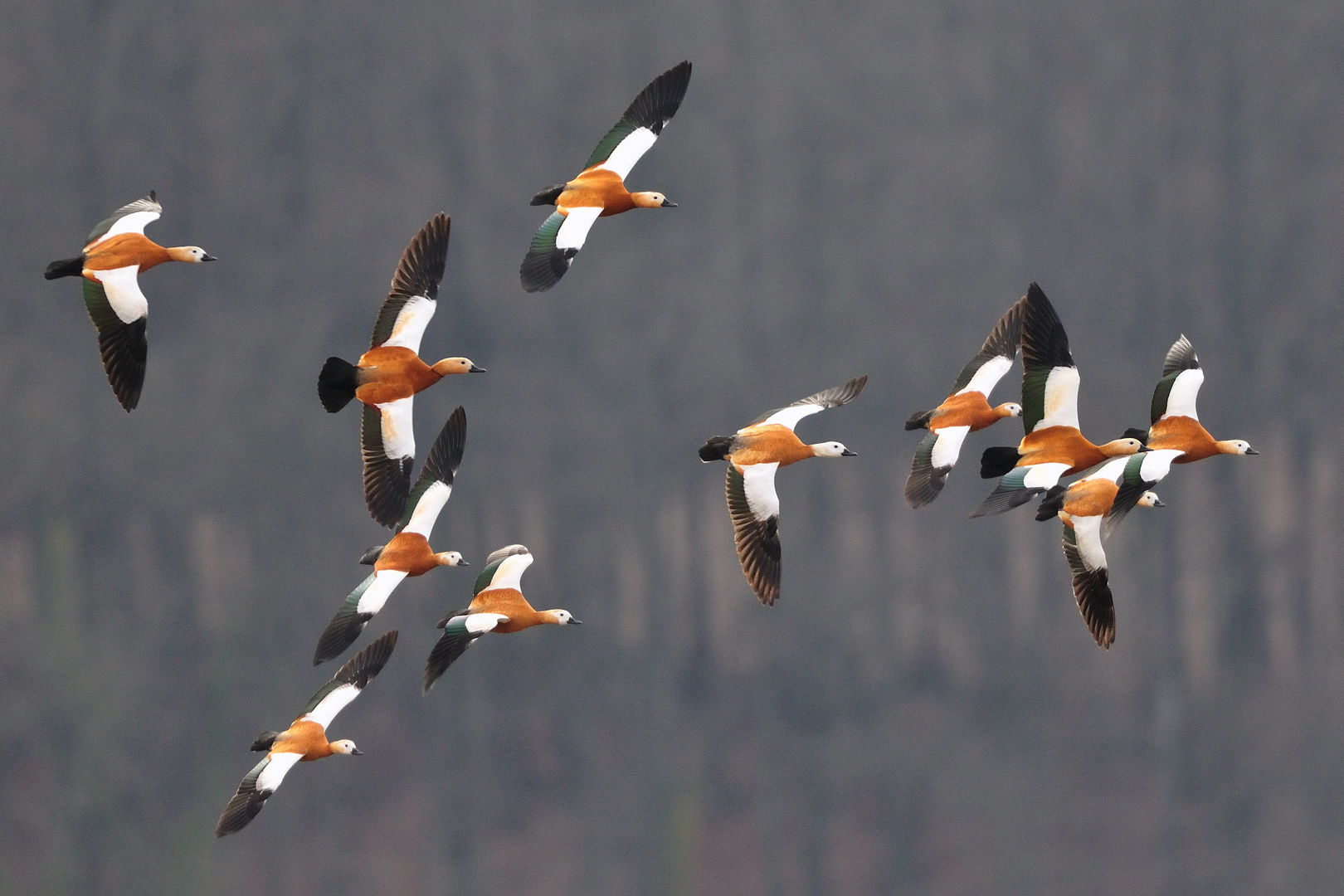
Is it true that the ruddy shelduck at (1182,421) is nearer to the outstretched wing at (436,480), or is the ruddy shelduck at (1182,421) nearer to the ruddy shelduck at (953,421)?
the ruddy shelduck at (953,421)

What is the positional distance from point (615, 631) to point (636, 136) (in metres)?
16.6

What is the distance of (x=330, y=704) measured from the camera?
13.0m

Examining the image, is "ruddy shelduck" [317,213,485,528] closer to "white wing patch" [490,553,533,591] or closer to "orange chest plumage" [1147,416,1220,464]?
"white wing patch" [490,553,533,591]

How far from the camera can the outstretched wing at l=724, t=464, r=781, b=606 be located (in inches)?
488

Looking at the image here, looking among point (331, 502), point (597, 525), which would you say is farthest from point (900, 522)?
point (331, 502)

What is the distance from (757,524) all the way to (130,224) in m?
4.70

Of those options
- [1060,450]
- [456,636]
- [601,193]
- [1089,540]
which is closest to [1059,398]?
[1060,450]

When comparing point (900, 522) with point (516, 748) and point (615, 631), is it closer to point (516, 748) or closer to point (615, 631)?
point (615, 631)

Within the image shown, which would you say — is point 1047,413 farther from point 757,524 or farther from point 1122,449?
point 757,524

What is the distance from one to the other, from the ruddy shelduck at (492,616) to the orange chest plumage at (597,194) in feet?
7.94

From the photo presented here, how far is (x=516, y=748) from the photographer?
29.9 metres

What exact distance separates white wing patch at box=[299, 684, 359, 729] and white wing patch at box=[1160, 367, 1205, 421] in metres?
5.90

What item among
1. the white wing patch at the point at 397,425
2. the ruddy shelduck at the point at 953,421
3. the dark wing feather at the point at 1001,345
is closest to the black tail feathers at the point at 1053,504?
the ruddy shelduck at the point at 953,421

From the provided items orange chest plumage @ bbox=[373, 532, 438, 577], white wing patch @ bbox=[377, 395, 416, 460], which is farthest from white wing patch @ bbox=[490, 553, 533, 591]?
white wing patch @ bbox=[377, 395, 416, 460]
